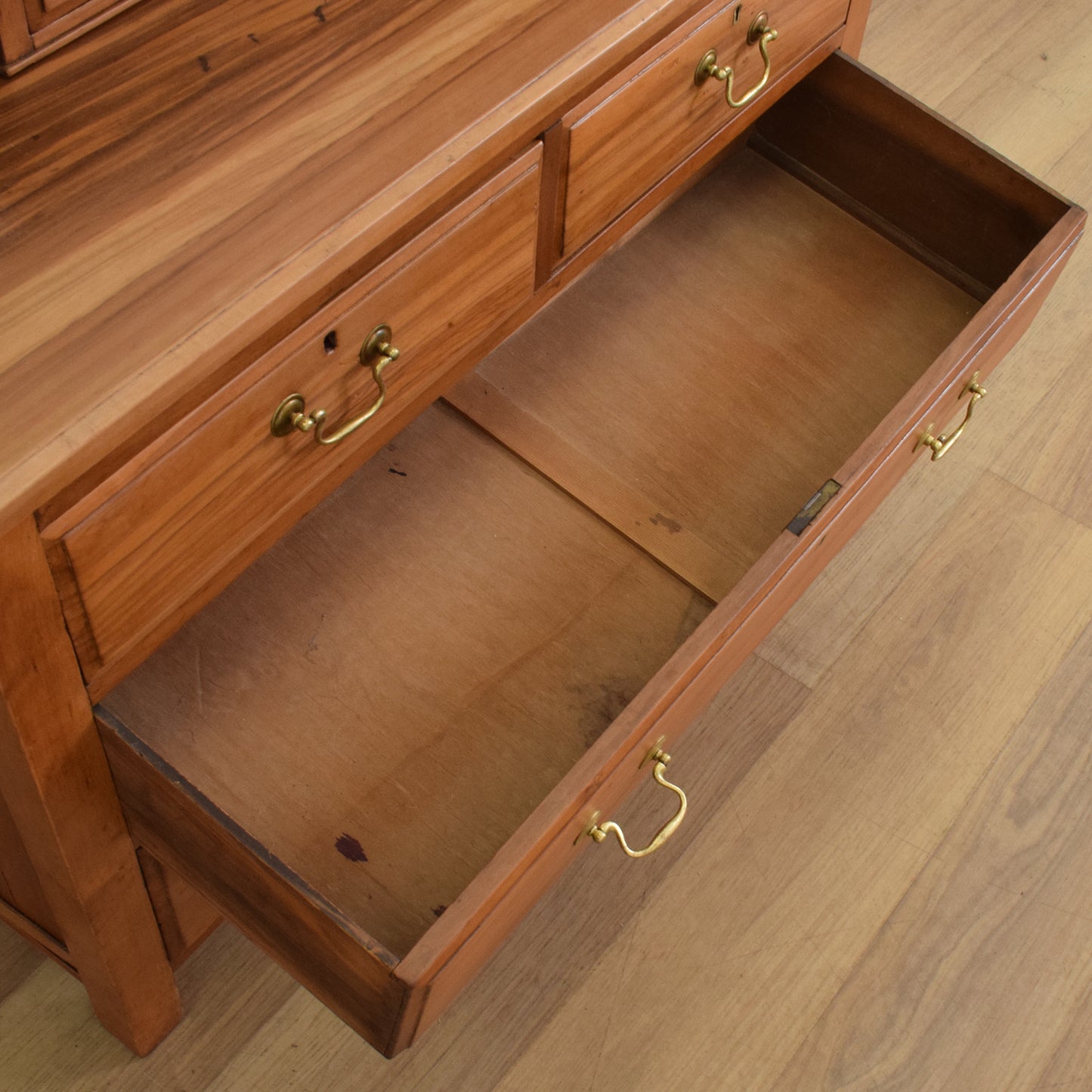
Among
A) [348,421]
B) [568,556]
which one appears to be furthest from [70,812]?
[568,556]

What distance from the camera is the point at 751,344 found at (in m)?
1.16

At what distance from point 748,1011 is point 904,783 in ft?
0.91

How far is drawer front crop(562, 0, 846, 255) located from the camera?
2.78ft

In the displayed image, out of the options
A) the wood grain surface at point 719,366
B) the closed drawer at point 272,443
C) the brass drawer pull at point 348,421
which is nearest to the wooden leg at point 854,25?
the wood grain surface at point 719,366

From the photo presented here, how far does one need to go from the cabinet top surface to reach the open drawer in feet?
0.73

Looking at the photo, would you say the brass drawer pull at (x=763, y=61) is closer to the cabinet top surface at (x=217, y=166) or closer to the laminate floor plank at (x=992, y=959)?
the cabinet top surface at (x=217, y=166)

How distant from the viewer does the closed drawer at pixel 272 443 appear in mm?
668

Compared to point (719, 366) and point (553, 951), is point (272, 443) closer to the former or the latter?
point (719, 366)

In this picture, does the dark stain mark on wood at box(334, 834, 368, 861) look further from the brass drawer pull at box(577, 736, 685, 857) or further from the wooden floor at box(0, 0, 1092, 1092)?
the wooden floor at box(0, 0, 1092, 1092)

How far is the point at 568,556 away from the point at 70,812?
0.39 metres

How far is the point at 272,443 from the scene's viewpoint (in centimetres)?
73

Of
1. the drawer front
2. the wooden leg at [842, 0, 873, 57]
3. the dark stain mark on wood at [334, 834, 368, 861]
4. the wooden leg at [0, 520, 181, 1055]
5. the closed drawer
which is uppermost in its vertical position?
the wooden leg at [842, 0, 873, 57]

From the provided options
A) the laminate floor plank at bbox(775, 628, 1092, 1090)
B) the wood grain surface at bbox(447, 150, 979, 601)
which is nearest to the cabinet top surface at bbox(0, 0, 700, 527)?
the wood grain surface at bbox(447, 150, 979, 601)

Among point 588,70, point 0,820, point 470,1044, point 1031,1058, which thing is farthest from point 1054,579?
point 0,820
